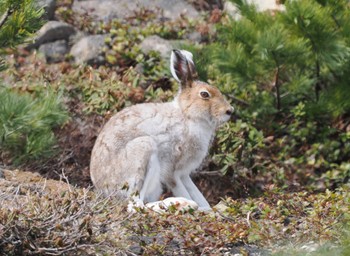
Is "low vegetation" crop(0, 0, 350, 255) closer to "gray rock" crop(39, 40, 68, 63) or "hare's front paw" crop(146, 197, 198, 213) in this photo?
"hare's front paw" crop(146, 197, 198, 213)

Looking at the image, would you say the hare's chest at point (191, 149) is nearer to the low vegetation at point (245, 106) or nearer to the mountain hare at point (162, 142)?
the mountain hare at point (162, 142)

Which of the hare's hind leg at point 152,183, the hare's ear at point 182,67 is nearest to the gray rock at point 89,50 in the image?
the hare's ear at point 182,67

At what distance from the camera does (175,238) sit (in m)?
7.65

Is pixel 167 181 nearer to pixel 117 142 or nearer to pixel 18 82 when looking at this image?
pixel 117 142

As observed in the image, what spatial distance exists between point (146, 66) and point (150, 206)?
16.3ft

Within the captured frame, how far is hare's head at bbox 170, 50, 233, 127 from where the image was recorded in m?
9.77

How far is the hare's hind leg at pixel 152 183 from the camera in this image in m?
9.09

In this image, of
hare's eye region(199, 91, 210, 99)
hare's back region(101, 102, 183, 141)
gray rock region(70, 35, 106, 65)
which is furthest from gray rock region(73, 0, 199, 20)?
hare's back region(101, 102, 183, 141)

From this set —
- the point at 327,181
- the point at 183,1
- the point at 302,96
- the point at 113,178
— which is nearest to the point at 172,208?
the point at 113,178

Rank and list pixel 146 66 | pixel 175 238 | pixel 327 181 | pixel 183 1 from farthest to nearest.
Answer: pixel 183 1 < pixel 146 66 < pixel 327 181 < pixel 175 238

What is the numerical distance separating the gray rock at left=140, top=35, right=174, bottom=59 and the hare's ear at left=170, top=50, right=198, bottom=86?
3.38 m

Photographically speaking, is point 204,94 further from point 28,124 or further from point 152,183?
point 28,124

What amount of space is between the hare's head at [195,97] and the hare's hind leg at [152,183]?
2.52ft

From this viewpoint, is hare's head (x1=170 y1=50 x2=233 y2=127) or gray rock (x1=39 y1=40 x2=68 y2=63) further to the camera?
gray rock (x1=39 y1=40 x2=68 y2=63)
